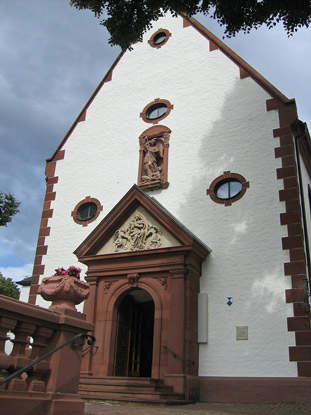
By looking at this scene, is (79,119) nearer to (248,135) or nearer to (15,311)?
(248,135)

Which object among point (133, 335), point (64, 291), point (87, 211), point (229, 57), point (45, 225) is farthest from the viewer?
point (45, 225)

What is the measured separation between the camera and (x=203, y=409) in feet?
35.6

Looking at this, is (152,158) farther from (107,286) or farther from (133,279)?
(107,286)

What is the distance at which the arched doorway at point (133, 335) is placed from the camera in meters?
14.5

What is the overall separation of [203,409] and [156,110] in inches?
439

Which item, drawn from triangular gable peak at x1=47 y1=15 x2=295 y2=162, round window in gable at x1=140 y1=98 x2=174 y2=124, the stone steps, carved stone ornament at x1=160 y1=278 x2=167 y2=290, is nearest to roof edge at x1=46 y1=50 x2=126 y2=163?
triangular gable peak at x1=47 y1=15 x2=295 y2=162

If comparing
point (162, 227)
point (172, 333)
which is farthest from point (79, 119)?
point (172, 333)

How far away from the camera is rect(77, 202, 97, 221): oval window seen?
691 inches

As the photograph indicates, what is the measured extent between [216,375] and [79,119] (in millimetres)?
11871

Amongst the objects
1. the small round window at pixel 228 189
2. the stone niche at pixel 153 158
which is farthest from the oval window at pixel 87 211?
the small round window at pixel 228 189

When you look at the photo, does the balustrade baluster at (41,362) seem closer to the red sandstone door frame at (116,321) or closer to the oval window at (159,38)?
the red sandstone door frame at (116,321)

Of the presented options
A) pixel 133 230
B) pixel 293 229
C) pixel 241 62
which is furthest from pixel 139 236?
pixel 241 62

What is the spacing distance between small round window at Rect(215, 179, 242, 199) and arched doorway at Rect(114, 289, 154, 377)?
3998mm

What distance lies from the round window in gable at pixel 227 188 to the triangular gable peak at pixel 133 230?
165cm
